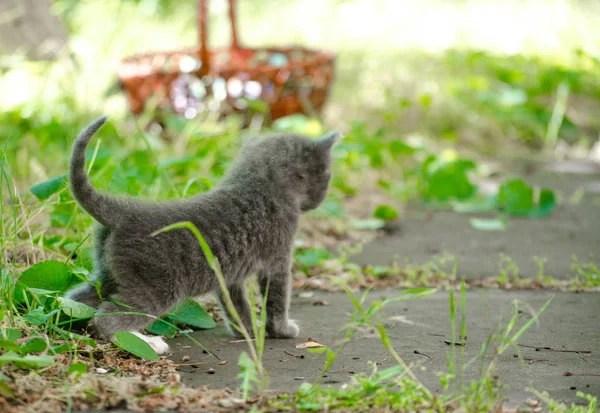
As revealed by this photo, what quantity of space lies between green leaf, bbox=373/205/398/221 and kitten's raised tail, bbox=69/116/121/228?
102 inches

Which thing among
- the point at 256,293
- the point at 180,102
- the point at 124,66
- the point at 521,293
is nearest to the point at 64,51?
the point at 124,66

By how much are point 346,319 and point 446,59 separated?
527cm

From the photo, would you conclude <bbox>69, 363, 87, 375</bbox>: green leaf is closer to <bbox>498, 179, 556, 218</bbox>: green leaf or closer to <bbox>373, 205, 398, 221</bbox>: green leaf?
<bbox>373, 205, 398, 221</bbox>: green leaf

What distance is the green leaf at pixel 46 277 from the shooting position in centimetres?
262

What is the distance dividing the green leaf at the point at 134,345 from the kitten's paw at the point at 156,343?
0.39 ft

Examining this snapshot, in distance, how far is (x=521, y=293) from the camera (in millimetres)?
3430

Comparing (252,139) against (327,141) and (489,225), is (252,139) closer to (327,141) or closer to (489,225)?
(327,141)

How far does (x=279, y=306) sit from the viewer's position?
2.80m

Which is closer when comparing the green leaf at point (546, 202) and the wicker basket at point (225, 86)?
the green leaf at point (546, 202)

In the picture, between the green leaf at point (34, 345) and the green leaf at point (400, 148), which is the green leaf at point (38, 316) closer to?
the green leaf at point (34, 345)

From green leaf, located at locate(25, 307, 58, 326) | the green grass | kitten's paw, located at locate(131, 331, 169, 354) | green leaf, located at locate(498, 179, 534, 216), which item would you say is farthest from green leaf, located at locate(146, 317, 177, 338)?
green leaf, located at locate(498, 179, 534, 216)

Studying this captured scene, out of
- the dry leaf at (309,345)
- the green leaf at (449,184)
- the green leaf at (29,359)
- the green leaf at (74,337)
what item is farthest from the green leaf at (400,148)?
the green leaf at (29,359)

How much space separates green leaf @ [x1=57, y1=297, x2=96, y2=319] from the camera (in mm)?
2436

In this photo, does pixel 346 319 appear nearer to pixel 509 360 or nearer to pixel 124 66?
pixel 509 360
